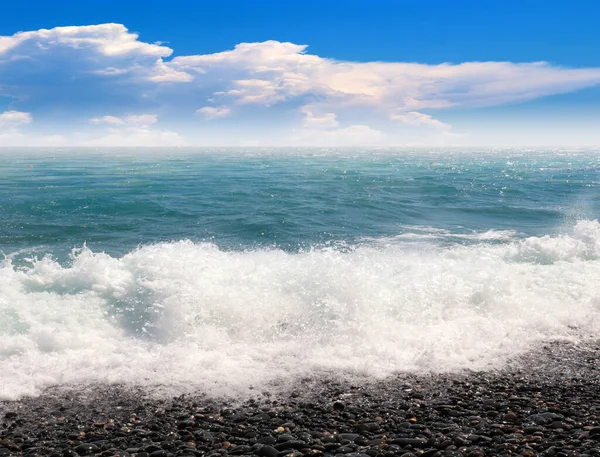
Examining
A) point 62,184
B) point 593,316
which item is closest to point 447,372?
point 593,316

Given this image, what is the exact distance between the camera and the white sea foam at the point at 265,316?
9555mm

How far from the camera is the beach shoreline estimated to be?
665 centimetres

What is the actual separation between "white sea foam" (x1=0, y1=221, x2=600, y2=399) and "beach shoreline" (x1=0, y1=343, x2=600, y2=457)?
679 millimetres

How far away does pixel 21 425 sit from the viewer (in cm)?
739

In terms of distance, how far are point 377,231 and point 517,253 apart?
8.51 m

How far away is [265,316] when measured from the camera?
12273 mm

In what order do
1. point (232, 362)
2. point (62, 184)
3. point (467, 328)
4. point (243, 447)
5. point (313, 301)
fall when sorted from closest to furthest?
1. point (243, 447)
2. point (232, 362)
3. point (467, 328)
4. point (313, 301)
5. point (62, 184)

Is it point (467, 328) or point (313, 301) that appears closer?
point (467, 328)

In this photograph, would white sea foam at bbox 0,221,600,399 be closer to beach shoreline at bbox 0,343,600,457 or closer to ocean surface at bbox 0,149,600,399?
ocean surface at bbox 0,149,600,399

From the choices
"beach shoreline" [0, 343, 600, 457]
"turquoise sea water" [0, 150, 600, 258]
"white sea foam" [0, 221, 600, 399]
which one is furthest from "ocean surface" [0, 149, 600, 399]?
"beach shoreline" [0, 343, 600, 457]

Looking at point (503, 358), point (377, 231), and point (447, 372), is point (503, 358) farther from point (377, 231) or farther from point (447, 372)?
point (377, 231)

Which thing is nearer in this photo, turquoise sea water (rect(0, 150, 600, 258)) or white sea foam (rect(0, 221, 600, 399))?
white sea foam (rect(0, 221, 600, 399))

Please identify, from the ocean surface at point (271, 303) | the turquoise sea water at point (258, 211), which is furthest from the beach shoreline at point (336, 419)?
the turquoise sea water at point (258, 211)

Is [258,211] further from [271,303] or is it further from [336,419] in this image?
[336,419]
